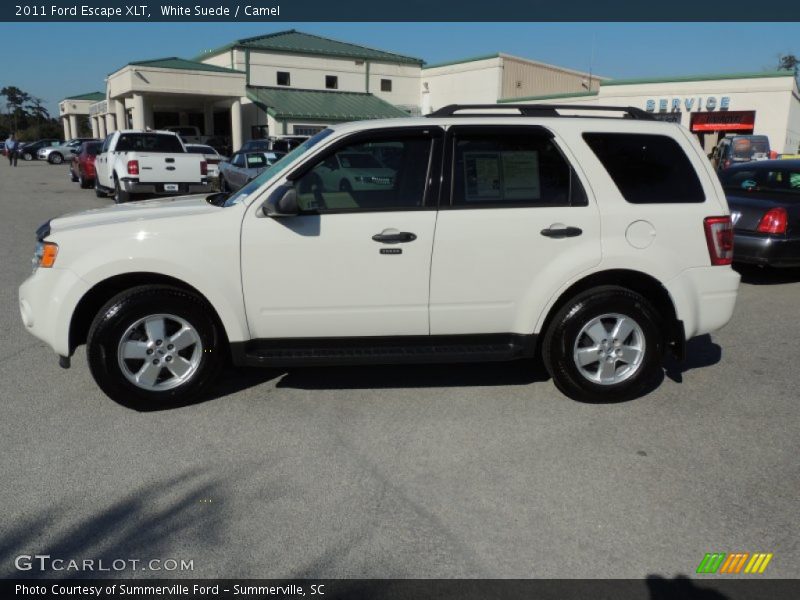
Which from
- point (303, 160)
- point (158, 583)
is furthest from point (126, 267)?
point (158, 583)

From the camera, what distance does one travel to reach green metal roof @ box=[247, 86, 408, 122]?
4178cm

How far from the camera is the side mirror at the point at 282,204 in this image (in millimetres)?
4227

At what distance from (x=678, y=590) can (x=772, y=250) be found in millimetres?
6461

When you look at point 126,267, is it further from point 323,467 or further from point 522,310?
point 522,310

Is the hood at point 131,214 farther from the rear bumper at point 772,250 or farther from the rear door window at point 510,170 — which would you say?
the rear bumper at point 772,250

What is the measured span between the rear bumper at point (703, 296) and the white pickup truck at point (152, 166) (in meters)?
12.3

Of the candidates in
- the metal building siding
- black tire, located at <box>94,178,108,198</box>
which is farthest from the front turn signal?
the metal building siding

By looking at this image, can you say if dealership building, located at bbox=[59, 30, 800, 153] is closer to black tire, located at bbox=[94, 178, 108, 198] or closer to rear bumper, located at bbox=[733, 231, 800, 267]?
black tire, located at bbox=[94, 178, 108, 198]

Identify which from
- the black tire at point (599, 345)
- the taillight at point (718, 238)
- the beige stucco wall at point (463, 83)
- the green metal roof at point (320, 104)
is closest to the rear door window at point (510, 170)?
the black tire at point (599, 345)

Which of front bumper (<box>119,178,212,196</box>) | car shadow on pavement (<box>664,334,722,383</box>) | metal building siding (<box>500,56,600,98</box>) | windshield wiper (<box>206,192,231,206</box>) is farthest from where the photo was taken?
metal building siding (<box>500,56,600,98</box>)

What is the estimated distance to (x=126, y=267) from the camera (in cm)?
434

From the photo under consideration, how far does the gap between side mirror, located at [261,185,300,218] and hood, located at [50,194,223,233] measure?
1.38ft

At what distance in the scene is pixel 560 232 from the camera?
4.54 metres

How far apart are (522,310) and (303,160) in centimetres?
174
